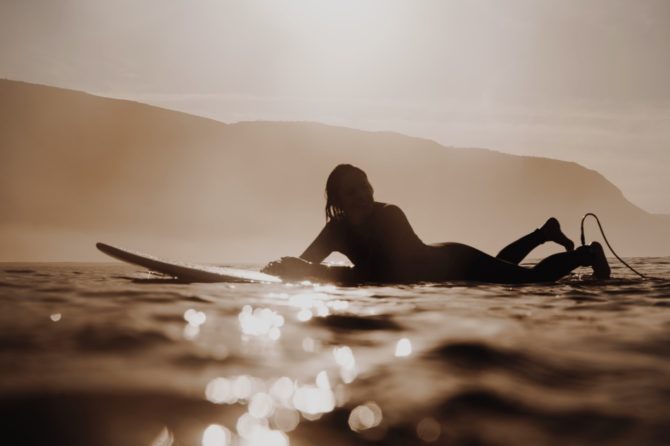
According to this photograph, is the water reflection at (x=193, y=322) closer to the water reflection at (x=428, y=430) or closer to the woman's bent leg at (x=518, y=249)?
the water reflection at (x=428, y=430)

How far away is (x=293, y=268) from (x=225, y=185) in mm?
94908

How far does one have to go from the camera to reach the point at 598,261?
618cm

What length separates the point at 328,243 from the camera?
620 cm

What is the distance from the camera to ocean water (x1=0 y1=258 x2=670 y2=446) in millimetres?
1405

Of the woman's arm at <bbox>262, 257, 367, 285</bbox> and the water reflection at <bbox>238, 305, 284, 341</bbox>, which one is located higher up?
the woman's arm at <bbox>262, 257, 367, 285</bbox>

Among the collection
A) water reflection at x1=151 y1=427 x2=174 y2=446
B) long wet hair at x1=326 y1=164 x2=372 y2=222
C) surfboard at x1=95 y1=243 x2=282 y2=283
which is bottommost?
water reflection at x1=151 y1=427 x2=174 y2=446

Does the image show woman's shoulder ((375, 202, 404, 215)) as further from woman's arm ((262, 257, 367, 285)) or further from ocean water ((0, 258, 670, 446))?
ocean water ((0, 258, 670, 446))

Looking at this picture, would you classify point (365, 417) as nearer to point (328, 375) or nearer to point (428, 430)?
point (428, 430)

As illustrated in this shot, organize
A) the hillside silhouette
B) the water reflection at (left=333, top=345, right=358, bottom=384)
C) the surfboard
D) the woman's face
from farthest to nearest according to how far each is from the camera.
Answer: the hillside silhouette, the surfboard, the woman's face, the water reflection at (left=333, top=345, right=358, bottom=384)

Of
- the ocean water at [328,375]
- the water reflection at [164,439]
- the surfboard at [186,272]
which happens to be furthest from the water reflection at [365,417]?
the surfboard at [186,272]

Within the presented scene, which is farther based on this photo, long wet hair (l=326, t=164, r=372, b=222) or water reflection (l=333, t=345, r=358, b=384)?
long wet hair (l=326, t=164, r=372, b=222)

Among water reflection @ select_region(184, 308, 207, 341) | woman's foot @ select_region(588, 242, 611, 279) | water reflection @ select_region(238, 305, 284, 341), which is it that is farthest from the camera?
woman's foot @ select_region(588, 242, 611, 279)

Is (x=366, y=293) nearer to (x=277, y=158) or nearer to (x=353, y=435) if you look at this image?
(x=353, y=435)

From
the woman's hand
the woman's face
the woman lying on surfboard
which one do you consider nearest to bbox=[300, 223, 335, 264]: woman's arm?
the woman lying on surfboard
